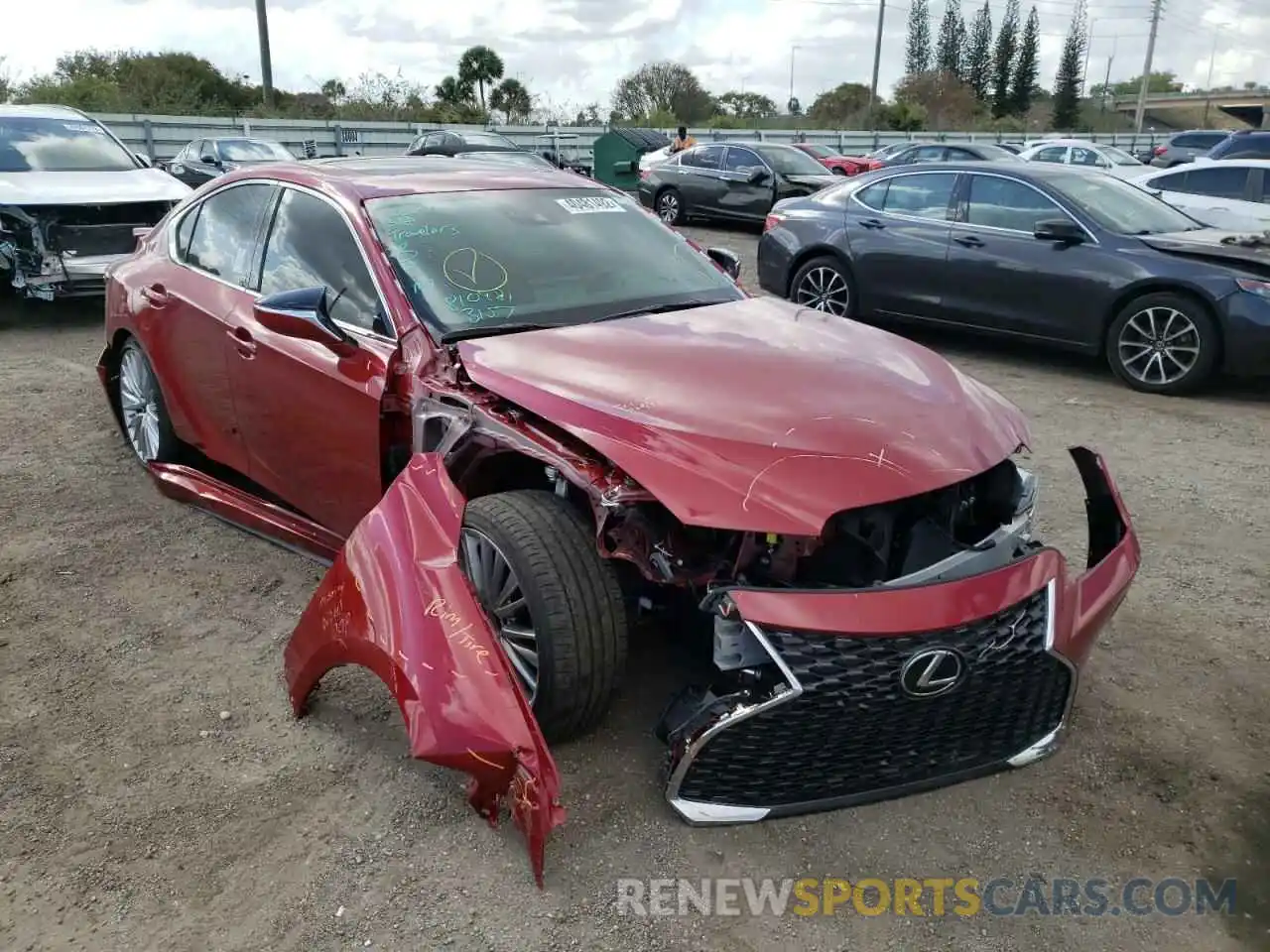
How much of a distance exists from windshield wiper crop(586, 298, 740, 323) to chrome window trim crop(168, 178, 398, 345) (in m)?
0.70

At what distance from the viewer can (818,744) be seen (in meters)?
2.41

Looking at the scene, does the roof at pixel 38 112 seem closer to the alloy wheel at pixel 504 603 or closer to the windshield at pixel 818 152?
the alloy wheel at pixel 504 603

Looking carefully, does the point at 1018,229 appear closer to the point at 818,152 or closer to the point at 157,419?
the point at 157,419

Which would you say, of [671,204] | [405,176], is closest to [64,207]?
[405,176]

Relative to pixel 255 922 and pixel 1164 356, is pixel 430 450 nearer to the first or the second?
pixel 255 922

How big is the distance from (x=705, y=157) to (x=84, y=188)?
33.3ft

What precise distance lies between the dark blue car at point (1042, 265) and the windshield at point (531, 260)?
13.9 feet

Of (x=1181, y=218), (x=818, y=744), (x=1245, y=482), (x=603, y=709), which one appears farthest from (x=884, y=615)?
(x=1181, y=218)

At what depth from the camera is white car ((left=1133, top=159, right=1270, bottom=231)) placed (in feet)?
35.7

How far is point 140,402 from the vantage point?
496 centimetres

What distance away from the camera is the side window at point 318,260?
344 centimetres

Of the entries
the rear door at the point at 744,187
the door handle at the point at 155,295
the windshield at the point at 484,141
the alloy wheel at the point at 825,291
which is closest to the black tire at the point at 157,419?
the door handle at the point at 155,295

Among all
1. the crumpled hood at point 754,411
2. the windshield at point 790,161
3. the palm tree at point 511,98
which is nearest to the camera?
the crumpled hood at point 754,411

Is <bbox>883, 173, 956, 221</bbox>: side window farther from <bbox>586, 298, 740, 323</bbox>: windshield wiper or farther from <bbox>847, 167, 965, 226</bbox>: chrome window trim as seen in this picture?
<bbox>586, 298, 740, 323</bbox>: windshield wiper
